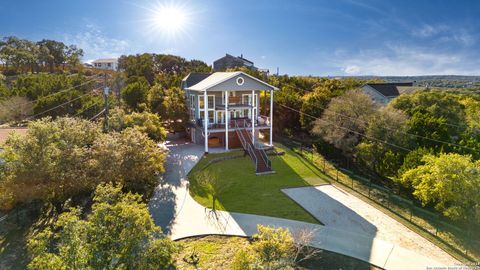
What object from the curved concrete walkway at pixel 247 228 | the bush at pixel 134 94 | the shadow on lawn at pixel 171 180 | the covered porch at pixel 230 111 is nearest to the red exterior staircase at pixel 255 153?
the covered porch at pixel 230 111

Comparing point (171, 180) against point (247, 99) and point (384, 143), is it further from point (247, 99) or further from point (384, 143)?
point (384, 143)

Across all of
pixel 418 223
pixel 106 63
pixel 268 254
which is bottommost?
pixel 418 223

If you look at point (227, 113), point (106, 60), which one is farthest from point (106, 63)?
point (227, 113)

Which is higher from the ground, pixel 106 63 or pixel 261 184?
pixel 106 63

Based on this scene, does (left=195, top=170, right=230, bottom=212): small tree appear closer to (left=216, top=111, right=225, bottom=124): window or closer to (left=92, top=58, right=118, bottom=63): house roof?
(left=216, top=111, right=225, bottom=124): window

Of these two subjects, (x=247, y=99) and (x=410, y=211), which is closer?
(x=410, y=211)

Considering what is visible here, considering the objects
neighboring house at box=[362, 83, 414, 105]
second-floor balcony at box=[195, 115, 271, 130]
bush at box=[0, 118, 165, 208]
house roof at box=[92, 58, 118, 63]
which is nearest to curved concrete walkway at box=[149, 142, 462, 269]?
bush at box=[0, 118, 165, 208]

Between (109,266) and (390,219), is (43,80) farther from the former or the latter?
(390,219)

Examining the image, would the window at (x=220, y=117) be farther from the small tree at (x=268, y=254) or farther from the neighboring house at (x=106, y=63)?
the neighboring house at (x=106, y=63)
